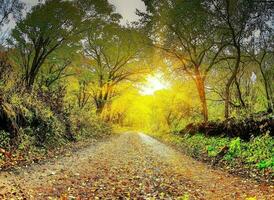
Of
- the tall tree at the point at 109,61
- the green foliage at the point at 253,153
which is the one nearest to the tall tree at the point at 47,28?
the tall tree at the point at 109,61

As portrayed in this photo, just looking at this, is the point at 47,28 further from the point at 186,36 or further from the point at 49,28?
the point at 186,36

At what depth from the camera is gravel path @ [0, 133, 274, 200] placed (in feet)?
28.7

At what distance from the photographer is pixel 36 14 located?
25.5m

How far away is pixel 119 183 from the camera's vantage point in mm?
10289

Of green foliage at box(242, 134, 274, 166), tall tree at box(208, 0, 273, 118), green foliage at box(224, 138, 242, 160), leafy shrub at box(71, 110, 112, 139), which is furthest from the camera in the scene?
leafy shrub at box(71, 110, 112, 139)

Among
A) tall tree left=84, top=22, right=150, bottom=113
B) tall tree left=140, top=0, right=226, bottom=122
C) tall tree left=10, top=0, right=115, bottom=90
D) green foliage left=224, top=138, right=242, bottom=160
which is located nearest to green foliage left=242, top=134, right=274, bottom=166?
green foliage left=224, top=138, right=242, bottom=160

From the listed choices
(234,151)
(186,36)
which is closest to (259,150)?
(234,151)

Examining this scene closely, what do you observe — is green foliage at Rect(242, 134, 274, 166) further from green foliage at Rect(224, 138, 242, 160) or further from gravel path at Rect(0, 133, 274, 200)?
gravel path at Rect(0, 133, 274, 200)

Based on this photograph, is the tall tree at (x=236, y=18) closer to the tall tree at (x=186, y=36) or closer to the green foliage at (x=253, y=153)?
the tall tree at (x=186, y=36)

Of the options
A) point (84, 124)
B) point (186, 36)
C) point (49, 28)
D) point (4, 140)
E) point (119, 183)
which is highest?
point (186, 36)

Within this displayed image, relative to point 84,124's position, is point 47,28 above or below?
above

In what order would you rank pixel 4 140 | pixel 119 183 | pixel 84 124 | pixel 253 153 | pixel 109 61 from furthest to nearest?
pixel 109 61 < pixel 84 124 < pixel 253 153 < pixel 4 140 < pixel 119 183

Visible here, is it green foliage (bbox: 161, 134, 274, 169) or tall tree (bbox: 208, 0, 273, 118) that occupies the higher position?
tall tree (bbox: 208, 0, 273, 118)

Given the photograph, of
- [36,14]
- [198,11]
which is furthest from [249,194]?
[36,14]
